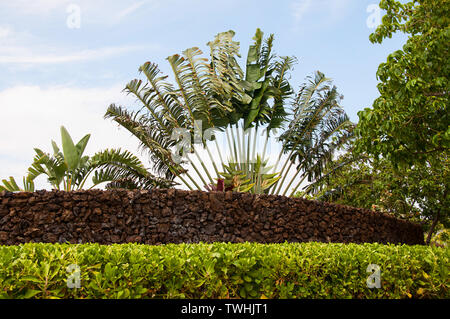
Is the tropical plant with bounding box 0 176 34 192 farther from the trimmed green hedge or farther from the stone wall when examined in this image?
the trimmed green hedge

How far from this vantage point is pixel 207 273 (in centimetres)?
437

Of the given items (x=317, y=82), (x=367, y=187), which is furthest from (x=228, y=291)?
(x=367, y=187)

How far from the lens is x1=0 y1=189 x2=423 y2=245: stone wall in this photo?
8.92m

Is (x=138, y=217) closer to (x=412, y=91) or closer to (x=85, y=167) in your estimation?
(x=85, y=167)

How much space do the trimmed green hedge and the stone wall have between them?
4150mm

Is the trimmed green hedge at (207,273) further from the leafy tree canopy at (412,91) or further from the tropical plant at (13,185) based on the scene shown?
the tropical plant at (13,185)

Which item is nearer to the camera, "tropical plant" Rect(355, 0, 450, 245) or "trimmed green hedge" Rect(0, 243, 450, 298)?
"trimmed green hedge" Rect(0, 243, 450, 298)

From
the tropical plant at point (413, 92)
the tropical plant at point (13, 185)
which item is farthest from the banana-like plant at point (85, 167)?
the tropical plant at point (413, 92)

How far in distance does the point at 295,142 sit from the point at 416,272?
934 centimetres

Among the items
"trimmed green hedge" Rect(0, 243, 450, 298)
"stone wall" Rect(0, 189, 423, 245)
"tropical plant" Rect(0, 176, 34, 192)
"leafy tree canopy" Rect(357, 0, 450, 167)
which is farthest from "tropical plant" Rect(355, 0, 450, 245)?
"tropical plant" Rect(0, 176, 34, 192)

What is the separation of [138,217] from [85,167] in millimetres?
3543

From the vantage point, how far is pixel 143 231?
9.03m

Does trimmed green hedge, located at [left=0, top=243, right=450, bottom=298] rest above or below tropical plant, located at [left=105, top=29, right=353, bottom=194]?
below

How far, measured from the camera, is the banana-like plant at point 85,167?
36.3 feet
